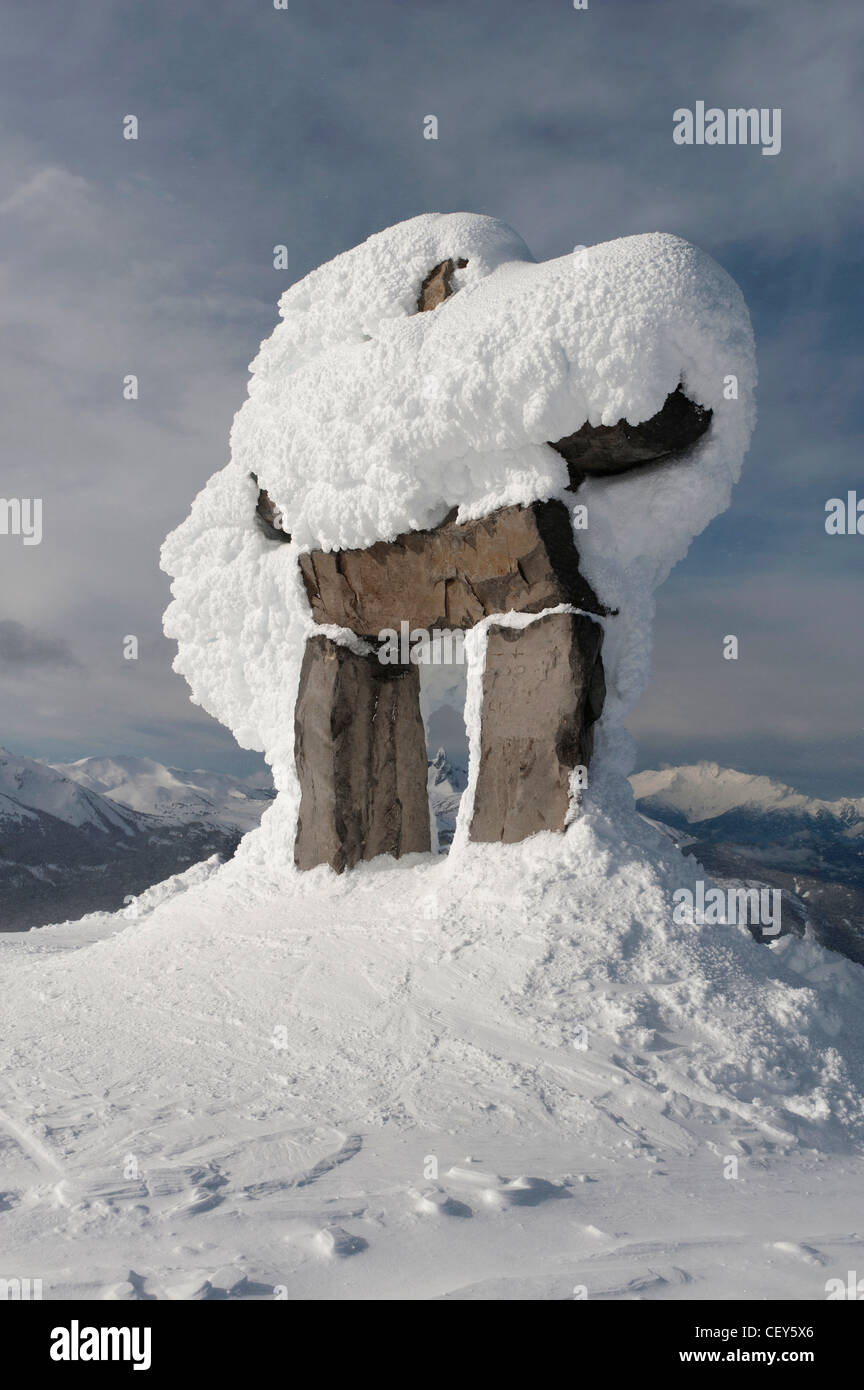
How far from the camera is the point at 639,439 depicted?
9.96 m

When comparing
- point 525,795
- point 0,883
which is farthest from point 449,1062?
point 0,883

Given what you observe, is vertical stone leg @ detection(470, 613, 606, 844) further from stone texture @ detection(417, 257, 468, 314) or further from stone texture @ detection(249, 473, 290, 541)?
stone texture @ detection(417, 257, 468, 314)

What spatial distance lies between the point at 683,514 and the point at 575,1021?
19.8 ft

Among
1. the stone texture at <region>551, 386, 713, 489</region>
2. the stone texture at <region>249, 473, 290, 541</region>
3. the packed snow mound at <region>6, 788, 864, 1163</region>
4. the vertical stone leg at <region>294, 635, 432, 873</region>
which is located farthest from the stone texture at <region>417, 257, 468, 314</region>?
the packed snow mound at <region>6, 788, 864, 1163</region>

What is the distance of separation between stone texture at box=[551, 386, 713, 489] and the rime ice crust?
17cm

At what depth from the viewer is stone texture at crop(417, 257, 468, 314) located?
1148cm

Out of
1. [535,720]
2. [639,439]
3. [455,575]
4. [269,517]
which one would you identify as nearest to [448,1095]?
[535,720]

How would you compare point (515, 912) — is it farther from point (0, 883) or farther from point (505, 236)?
point (0, 883)

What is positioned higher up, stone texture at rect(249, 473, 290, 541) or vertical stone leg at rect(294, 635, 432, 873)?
stone texture at rect(249, 473, 290, 541)

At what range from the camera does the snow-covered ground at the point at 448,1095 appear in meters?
4.34

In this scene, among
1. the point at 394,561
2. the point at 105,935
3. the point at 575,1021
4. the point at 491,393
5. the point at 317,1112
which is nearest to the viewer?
the point at 317,1112

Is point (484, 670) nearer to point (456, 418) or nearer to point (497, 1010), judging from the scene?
point (456, 418)

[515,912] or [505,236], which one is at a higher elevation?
[505,236]

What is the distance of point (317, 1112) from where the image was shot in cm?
616
